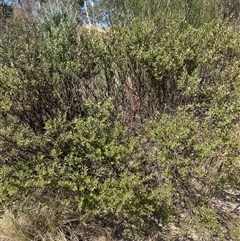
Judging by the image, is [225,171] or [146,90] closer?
[225,171]

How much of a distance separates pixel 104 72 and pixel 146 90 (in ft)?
1.84

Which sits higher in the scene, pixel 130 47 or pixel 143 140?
pixel 130 47

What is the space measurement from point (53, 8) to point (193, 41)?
2.21 metres

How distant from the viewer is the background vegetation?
2.35m

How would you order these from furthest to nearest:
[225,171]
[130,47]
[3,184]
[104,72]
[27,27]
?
[27,27] → [104,72] → [130,47] → [225,171] → [3,184]

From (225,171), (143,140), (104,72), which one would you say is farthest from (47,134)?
(225,171)

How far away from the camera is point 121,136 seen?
8.25 ft

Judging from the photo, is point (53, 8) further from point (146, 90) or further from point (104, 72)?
point (146, 90)

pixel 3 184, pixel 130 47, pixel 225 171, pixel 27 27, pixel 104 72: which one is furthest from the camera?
pixel 27 27

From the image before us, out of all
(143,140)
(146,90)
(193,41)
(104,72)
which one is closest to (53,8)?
(104,72)

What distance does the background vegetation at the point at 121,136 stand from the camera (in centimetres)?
235

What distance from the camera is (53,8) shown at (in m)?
4.02

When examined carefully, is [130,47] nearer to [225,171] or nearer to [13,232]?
[225,171]

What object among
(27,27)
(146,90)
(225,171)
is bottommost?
(225,171)
